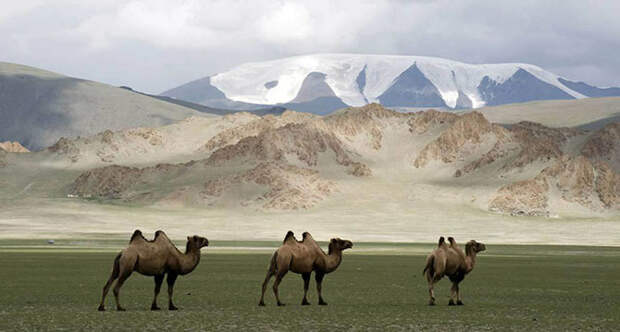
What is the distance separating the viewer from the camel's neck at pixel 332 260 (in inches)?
1120

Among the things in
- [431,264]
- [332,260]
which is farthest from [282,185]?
[431,264]

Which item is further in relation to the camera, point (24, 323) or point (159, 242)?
point (159, 242)

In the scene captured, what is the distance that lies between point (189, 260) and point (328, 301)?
5904mm

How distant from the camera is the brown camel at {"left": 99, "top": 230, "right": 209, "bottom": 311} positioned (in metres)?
25.6

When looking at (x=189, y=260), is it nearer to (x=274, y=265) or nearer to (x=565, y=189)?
(x=274, y=265)

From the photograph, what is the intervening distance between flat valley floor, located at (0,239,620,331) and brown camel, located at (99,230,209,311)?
2.97ft

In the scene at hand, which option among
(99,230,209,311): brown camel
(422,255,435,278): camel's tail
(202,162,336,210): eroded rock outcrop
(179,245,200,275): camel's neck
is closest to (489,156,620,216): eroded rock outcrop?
(202,162,336,210): eroded rock outcrop

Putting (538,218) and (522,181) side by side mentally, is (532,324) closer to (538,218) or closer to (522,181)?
(538,218)

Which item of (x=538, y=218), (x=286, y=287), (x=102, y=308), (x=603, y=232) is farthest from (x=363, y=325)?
(x=538, y=218)

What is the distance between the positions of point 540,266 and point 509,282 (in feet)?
56.4

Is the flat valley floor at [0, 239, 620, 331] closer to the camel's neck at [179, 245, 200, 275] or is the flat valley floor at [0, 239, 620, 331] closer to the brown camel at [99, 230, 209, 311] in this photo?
the brown camel at [99, 230, 209, 311]

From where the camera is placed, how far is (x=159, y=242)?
2623 cm

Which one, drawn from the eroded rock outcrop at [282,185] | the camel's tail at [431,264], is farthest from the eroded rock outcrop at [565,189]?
the camel's tail at [431,264]

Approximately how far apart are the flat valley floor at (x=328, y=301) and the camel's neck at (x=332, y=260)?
1128 millimetres
